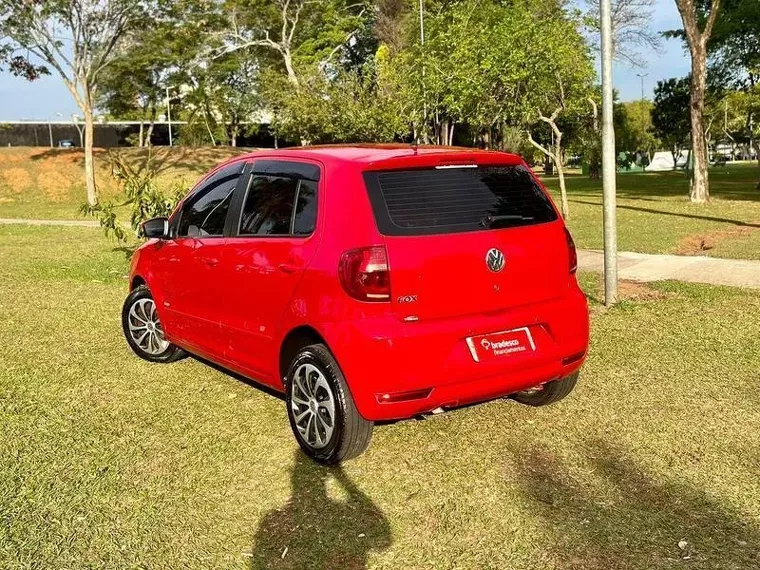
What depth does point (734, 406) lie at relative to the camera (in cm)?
482

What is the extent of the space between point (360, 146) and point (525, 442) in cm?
200

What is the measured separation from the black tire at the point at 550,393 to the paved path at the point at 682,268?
16.6 ft

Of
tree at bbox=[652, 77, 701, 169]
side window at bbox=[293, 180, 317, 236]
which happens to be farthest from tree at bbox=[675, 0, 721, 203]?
tree at bbox=[652, 77, 701, 169]

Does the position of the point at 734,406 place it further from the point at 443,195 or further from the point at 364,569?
the point at 364,569

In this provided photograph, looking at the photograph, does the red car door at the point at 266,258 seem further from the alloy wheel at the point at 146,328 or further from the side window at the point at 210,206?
the alloy wheel at the point at 146,328

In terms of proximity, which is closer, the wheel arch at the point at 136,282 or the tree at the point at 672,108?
the wheel arch at the point at 136,282

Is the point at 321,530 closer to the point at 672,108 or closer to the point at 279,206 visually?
the point at 279,206

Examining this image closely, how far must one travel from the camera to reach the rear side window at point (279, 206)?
4.24 metres

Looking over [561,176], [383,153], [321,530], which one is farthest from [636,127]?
[321,530]

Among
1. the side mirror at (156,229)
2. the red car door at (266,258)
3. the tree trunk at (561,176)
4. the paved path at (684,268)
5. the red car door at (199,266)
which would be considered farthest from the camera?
the tree trunk at (561,176)

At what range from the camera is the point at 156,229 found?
5.73 metres

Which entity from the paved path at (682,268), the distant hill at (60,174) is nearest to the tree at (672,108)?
the distant hill at (60,174)

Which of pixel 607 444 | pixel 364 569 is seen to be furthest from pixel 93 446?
pixel 607 444

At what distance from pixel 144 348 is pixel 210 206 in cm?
179
